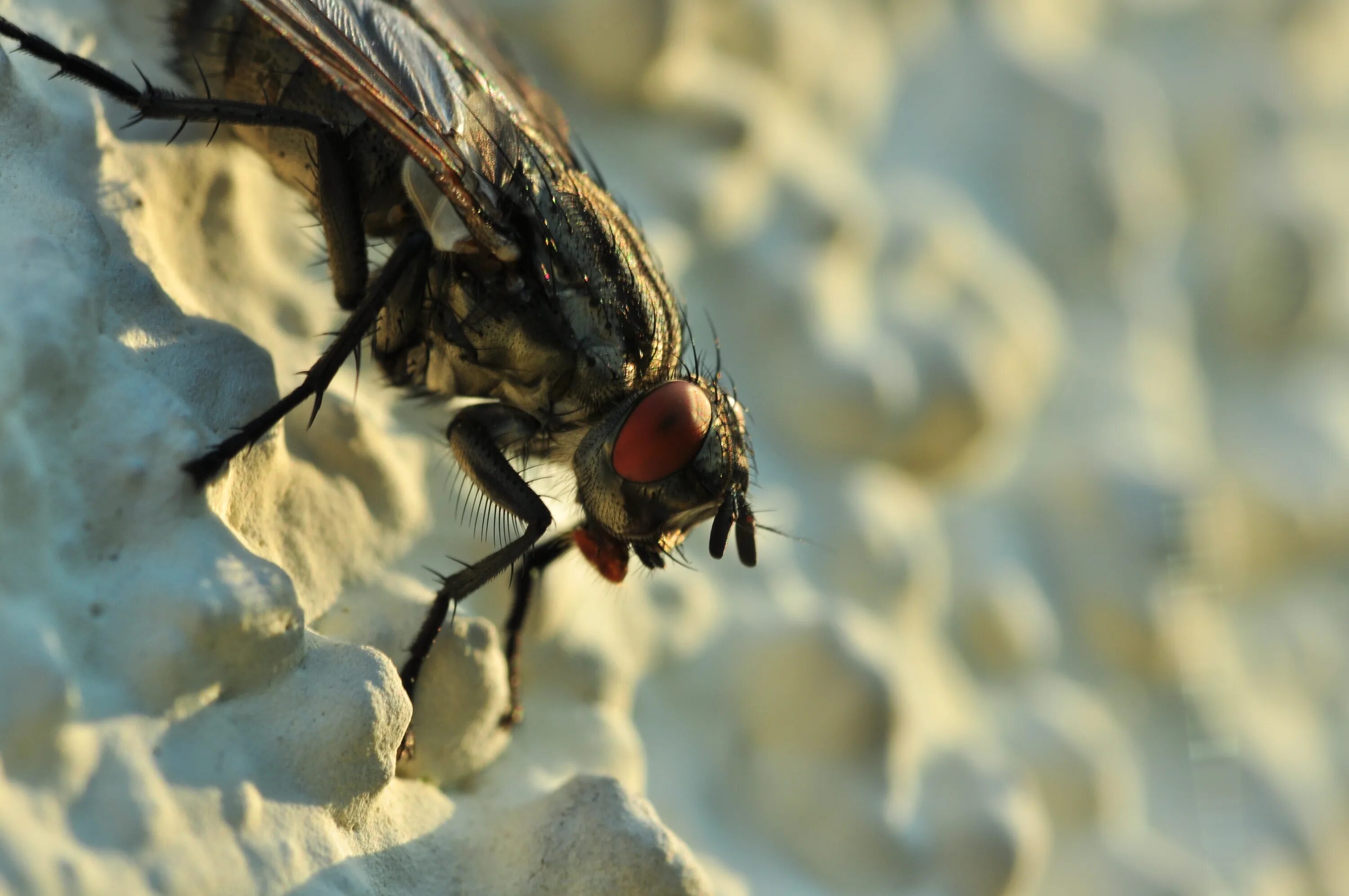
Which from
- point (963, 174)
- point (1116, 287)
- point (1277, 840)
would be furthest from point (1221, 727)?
point (963, 174)

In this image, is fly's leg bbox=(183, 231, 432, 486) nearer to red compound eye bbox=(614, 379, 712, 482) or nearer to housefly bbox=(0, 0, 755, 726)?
housefly bbox=(0, 0, 755, 726)

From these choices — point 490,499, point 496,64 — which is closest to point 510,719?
point 490,499

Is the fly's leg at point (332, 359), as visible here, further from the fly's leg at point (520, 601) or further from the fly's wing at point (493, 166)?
the fly's leg at point (520, 601)

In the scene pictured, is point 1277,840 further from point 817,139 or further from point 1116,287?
point 817,139

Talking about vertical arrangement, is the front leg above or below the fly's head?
below

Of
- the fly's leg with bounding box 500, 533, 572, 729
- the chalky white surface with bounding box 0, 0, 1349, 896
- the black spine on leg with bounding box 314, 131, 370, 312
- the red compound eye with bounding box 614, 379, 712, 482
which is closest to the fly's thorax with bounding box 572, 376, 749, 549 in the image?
the red compound eye with bounding box 614, 379, 712, 482

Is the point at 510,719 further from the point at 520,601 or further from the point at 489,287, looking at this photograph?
the point at 489,287
